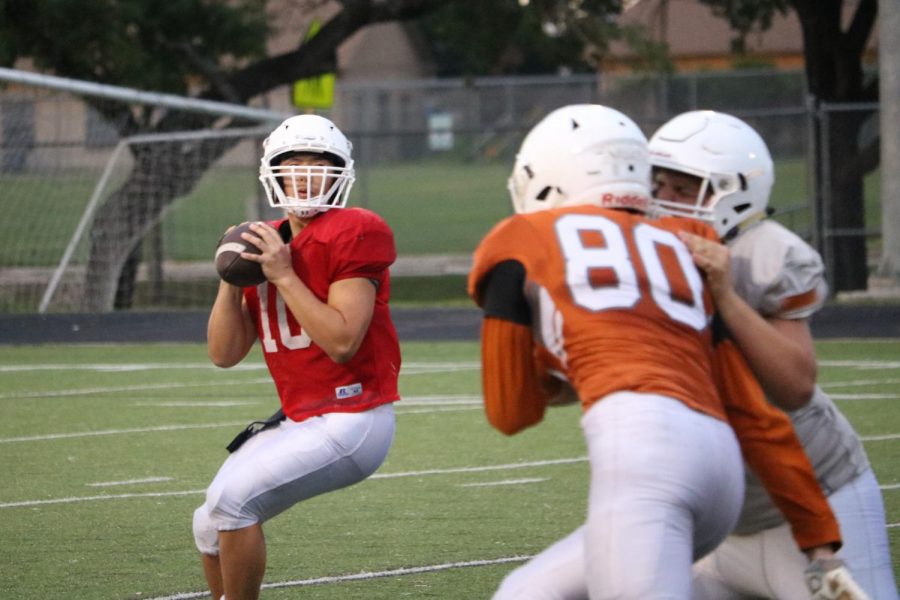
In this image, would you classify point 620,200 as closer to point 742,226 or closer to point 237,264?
point 742,226

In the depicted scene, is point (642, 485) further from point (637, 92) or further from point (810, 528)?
point (637, 92)

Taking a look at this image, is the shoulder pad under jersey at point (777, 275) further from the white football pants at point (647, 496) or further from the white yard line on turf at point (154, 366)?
the white yard line on turf at point (154, 366)

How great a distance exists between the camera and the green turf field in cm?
578

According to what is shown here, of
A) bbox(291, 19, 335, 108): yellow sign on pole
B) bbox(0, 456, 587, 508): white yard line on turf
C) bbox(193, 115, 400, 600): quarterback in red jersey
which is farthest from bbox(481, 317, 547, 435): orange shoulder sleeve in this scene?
bbox(291, 19, 335, 108): yellow sign on pole

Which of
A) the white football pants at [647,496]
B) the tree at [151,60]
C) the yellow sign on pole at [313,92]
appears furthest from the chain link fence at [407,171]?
the white football pants at [647,496]

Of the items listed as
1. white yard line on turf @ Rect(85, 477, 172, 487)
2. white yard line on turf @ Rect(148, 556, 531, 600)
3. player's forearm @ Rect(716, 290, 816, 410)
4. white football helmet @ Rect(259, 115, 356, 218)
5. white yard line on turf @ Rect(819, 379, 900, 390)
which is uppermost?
white football helmet @ Rect(259, 115, 356, 218)

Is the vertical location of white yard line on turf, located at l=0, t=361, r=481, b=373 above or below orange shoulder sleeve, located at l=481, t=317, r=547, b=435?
below

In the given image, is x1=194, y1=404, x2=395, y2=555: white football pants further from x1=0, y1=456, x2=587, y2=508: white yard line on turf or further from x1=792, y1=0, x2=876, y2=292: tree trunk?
x1=792, y1=0, x2=876, y2=292: tree trunk

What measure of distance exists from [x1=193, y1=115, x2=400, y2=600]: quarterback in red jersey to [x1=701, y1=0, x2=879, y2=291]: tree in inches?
454

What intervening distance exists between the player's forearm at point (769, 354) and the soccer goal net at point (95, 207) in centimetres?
1244

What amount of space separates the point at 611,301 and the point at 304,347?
1.58 m

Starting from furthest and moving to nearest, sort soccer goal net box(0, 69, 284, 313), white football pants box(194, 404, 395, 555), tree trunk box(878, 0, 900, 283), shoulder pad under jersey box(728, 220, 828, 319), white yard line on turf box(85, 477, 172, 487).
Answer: soccer goal net box(0, 69, 284, 313), tree trunk box(878, 0, 900, 283), white yard line on turf box(85, 477, 172, 487), white football pants box(194, 404, 395, 555), shoulder pad under jersey box(728, 220, 828, 319)

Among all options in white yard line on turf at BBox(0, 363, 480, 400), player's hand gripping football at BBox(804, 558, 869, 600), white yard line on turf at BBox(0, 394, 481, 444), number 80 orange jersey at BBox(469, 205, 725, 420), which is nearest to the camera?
number 80 orange jersey at BBox(469, 205, 725, 420)

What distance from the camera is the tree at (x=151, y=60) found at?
16.1 metres
